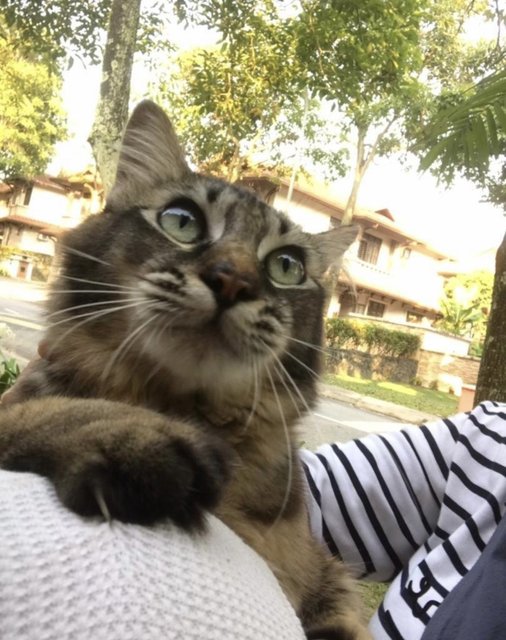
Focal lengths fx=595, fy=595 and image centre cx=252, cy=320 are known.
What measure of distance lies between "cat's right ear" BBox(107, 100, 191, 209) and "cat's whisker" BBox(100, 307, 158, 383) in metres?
0.52

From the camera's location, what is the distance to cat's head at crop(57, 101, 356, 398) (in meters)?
1.18

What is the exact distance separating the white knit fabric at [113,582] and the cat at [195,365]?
6cm

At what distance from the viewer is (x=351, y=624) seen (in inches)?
54.9

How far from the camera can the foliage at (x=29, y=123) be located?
49.4 feet

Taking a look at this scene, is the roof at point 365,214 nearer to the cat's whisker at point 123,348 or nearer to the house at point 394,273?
the house at point 394,273

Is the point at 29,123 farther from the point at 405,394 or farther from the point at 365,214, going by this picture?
the point at 405,394

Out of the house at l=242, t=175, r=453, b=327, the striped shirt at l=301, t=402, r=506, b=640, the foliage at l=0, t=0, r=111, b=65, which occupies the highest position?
the house at l=242, t=175, r=453, b=327

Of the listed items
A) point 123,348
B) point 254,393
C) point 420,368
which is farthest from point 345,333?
point 123,348

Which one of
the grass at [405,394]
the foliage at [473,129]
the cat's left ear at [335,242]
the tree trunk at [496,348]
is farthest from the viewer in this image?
the grass at [405,394]

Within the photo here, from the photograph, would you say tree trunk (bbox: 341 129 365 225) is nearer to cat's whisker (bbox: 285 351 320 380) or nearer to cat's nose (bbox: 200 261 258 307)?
cat's whisker (bbox: 285 351 320 380)

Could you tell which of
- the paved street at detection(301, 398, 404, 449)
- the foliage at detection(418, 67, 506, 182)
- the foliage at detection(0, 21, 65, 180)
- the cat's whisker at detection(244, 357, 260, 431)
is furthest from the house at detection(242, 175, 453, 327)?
the cat's whisker at detection(244, 357, 260, 431)

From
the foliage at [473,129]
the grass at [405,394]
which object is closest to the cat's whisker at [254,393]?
the foliage at [473,129]

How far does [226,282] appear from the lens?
1.17m

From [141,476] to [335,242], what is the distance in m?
1.30
